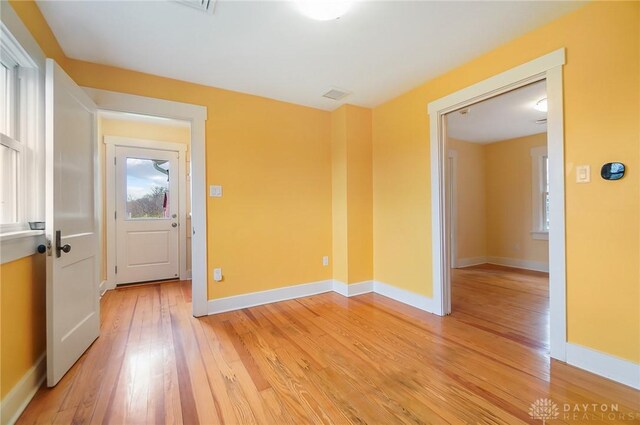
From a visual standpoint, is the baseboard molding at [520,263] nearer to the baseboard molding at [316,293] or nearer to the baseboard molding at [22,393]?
the baseboard molding at [316,293]

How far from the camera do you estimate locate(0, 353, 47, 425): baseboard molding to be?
134 cm

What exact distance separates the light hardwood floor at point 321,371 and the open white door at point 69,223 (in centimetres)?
21

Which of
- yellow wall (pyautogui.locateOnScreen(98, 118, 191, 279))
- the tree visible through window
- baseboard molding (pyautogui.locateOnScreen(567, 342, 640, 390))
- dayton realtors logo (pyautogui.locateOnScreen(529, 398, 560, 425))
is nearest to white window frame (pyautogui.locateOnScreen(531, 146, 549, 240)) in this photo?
the tree visible through window

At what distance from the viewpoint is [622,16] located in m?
1.65

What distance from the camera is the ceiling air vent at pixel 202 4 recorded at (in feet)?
5.58

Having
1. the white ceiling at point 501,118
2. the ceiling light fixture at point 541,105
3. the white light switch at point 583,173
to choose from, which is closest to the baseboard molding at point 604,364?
the white light switch at point 583,173

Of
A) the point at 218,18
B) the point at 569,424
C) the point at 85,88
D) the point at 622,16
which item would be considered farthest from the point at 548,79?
the point at 85,88

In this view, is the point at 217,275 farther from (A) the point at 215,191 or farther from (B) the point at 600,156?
(B) the point at 600,156

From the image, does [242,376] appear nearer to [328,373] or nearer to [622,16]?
[328,373]

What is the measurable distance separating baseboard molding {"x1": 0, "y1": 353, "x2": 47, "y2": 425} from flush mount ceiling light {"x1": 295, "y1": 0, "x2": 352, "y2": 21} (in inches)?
105

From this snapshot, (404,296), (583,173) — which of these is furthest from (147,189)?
(583,173)

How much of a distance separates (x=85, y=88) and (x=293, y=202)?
219 centimetres

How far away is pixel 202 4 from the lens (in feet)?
5.68

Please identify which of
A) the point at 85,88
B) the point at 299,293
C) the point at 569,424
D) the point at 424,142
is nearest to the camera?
the point at 569,424
